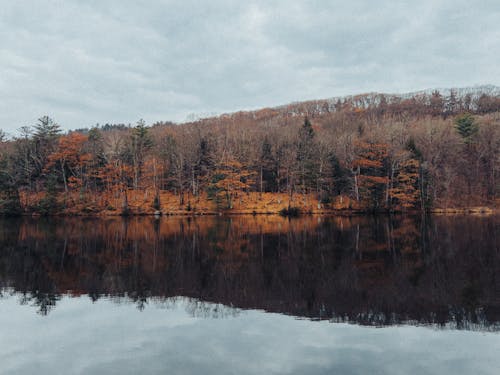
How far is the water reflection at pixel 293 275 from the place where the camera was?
12.0 m

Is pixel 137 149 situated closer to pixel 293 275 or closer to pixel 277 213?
pixel 277 213

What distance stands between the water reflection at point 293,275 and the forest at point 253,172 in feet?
107

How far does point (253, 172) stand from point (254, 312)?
4997 centimetres

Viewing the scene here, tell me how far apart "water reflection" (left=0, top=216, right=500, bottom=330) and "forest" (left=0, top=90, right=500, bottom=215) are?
107 ft

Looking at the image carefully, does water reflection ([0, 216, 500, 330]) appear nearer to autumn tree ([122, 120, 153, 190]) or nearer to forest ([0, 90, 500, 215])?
forest ([0, 90, 500, 215])

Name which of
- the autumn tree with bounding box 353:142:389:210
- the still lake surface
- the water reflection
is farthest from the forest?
the still lake surface

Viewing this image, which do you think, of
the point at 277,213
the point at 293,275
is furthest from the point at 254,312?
the point at 277,213

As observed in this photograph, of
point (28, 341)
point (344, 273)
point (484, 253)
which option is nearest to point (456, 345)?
point (344, 273)

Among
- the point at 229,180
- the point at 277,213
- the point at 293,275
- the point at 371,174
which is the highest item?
the point at 371,174

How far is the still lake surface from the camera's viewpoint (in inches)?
341

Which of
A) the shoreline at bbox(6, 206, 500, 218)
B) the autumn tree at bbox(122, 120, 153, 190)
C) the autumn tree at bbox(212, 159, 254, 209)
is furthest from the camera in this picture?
the autumn tree at bbox(122, 120, 153, 190)

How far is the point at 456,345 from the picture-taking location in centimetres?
923

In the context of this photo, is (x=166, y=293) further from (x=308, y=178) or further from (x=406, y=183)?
(x=406, y=183)

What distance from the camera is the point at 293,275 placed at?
53.1 feet
